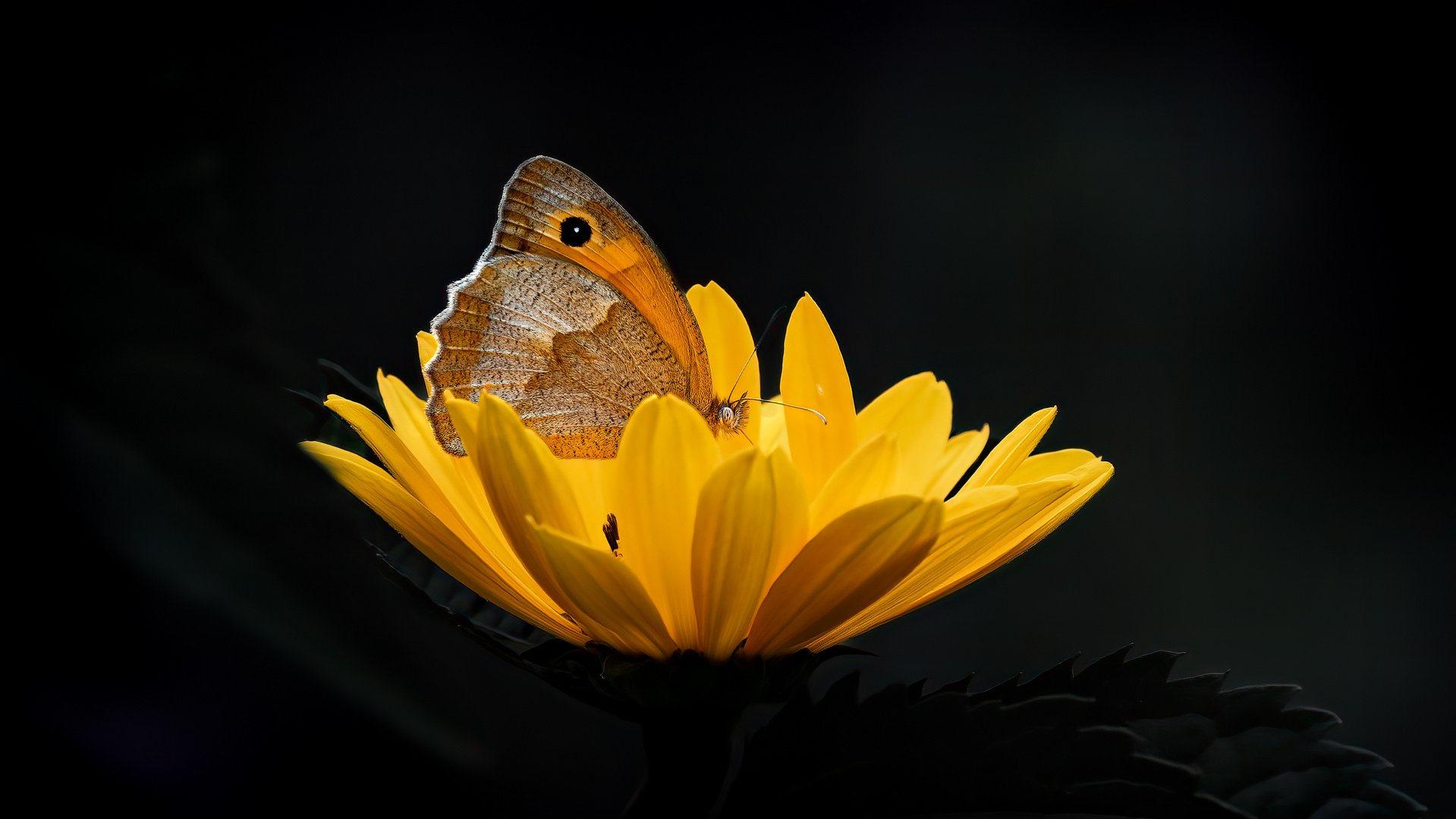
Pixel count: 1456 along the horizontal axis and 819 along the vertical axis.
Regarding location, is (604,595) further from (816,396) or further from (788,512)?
(816,396)

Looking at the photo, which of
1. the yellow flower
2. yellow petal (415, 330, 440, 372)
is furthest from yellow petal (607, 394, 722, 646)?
yellow petal (415, 330, 440, 372)

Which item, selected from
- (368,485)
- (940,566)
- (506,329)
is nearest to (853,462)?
(940,566)

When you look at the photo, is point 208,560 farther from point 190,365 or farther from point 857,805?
point 857,805

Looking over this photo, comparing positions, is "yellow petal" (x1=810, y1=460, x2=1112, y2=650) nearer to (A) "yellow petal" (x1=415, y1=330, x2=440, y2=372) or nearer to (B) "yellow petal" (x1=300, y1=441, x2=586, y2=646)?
(B) "yellow petal" (x1=300, y1=441, x2=586, y2=646)

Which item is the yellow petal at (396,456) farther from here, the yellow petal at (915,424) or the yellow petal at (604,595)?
the yellow petal at (915,424)

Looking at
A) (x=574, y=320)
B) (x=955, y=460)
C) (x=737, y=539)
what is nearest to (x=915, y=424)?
(x=955, y=460)
